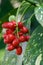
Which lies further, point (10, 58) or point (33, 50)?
point (10, 58)

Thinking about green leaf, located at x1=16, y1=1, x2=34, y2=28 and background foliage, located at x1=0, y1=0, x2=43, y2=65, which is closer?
background foliage, located at x1=0, y1=0, x2=43, y2=65

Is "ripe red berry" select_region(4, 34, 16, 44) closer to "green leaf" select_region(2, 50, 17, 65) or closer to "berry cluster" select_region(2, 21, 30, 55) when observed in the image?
"berry cluster" select_region(2, 21, 30, 55)

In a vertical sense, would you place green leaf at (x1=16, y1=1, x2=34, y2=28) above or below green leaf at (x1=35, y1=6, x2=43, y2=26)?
above

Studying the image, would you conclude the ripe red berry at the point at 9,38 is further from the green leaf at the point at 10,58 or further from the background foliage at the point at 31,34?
the green leaf at the point at 10,58

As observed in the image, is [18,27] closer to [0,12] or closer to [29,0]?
[29,0]

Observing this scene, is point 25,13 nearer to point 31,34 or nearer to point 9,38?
point 31,34

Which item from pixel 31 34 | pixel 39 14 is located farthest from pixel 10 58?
pixel 39 14

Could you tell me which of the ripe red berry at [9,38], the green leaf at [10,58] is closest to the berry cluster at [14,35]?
the ripe red berry at [9,38]

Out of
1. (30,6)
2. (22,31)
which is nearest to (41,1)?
(30,6)

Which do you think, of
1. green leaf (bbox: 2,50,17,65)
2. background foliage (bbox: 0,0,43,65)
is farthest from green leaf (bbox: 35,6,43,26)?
green leaf (bbox: 2,50,17,65)

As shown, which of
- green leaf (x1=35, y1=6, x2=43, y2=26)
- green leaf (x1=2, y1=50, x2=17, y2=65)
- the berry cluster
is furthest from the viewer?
green leaf (x1=2, y1=50, x2=17, y2=65)

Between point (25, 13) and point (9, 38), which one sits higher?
point (25, 13)
